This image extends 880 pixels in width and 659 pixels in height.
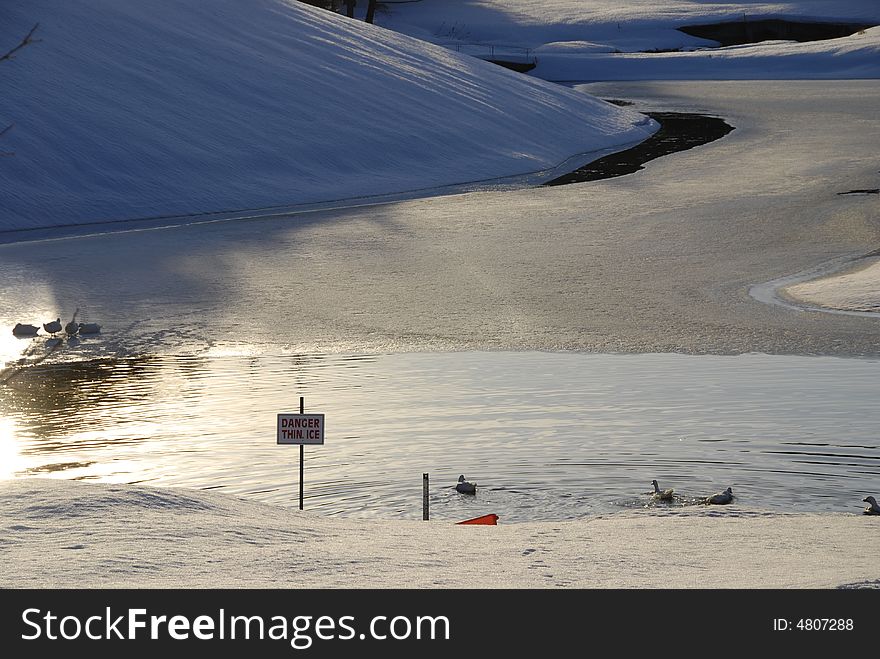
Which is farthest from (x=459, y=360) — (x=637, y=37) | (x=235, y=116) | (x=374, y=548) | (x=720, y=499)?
(x=637, y=37)

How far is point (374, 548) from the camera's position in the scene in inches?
189

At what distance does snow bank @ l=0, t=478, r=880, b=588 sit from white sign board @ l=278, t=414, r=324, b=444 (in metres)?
0.39

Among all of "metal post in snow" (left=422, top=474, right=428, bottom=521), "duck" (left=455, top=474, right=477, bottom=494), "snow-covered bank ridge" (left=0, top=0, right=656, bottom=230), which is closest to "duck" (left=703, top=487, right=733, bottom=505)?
"duck" (left=455, top=474, right=477, bottom=494)

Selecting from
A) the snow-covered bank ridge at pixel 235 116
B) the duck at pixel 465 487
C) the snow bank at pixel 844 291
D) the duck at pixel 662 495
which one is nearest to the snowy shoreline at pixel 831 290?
the snow bank at pixel 844 291

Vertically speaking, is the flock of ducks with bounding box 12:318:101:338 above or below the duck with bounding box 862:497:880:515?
above

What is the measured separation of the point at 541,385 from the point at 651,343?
59.1 inches

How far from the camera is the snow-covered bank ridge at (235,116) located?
1908 cm

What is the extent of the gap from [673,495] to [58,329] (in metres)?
6.01

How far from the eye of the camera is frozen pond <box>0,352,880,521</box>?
22.3 ft

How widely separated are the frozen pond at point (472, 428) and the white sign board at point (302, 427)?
52 cm

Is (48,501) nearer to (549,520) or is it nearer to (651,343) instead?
(549,520)

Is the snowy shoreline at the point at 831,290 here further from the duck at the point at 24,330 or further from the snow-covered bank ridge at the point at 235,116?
the snow-covered bank ridge at the point at 235,116

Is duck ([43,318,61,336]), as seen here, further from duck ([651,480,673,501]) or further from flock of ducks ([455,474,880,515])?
duck ([651,480,673,501])

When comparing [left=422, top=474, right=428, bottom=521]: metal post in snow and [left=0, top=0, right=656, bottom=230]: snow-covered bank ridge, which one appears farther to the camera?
[left=0, top=0, right=656, bottom=230]: snow-covered bank ridge
